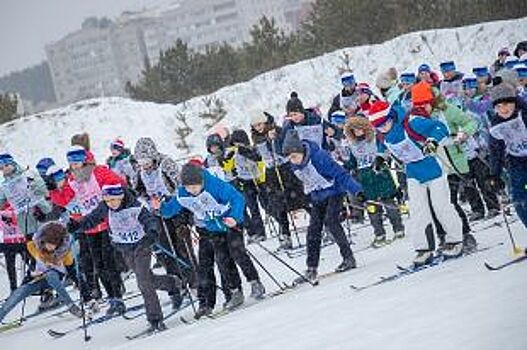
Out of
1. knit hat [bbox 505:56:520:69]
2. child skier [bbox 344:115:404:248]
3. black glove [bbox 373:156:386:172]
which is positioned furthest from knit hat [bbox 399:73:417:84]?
black glove [bbox 373:156:386:172]

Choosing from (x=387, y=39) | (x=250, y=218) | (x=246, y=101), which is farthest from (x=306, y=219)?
(x=387, y=39)

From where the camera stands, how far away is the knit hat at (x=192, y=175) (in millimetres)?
8102

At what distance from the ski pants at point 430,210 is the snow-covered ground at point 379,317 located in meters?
0.36

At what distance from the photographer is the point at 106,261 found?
9.85 meters

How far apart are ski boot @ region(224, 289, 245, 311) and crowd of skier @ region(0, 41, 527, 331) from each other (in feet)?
0.05

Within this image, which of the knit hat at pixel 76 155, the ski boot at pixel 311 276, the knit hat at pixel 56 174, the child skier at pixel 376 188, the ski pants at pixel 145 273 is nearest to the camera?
the ski pants at pixel 145 273

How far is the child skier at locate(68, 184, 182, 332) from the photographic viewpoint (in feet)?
27.4

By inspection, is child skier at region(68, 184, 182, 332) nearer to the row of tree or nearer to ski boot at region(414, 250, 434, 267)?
ski boot at region(414, 250, 434, 267)

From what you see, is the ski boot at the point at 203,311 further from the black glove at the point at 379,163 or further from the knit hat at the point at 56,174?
the knit hat at the point at 56,174

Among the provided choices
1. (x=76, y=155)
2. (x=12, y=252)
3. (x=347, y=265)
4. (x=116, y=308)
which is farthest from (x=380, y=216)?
(x=12, y=252)

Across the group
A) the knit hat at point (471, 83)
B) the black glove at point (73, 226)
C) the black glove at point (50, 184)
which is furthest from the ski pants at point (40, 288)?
the knit hat at point (471, 83)

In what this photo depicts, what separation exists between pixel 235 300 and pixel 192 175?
1.53 metres

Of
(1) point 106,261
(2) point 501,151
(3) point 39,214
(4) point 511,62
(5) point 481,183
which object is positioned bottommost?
(5) point 481,183

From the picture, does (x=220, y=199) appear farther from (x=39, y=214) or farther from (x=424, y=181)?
(x=39, y=214)
